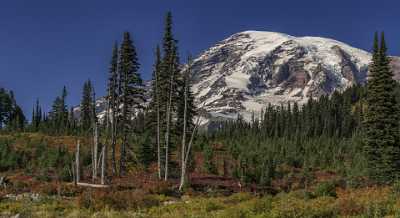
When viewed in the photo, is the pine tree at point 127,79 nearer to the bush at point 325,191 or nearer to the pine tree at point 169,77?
the pine tree at point 169,77

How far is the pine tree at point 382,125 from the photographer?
3083cm

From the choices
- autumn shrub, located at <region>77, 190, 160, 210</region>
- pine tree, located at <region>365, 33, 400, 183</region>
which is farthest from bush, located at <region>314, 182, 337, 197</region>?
pine tree, located at <region>365, 33, 400, 183</region>

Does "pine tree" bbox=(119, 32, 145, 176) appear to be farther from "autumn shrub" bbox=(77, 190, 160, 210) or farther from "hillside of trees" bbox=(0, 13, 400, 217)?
"autumn shrub" bbox=(77, 190, 160, 210)

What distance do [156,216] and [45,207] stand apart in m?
5.63

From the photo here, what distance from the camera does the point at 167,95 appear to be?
36.4 metres

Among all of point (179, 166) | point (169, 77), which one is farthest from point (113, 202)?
point (179, 166)

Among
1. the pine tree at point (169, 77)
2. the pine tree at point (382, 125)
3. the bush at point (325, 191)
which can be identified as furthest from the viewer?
the pine tree at point (169, 77)

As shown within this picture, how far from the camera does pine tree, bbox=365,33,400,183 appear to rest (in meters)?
30.8

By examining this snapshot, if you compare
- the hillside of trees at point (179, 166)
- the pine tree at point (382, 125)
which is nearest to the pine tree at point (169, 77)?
the hillside of trees at point (179, 166)

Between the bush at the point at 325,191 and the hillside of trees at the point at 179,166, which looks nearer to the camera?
the hillside of trees at the point at 179,166

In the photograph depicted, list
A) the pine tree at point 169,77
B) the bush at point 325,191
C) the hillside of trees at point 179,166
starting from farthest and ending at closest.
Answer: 1. the pine tree at point 169,77
2. the bush at point 325,191
3. the hillside of trees at point 179,166

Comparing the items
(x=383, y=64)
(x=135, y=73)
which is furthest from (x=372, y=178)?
(x=135, y=73)

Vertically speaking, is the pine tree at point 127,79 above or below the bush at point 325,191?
above

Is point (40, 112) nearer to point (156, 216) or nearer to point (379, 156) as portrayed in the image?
point (379, 156)
